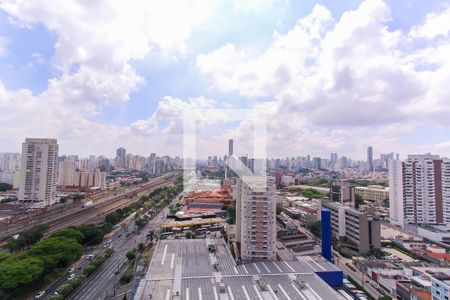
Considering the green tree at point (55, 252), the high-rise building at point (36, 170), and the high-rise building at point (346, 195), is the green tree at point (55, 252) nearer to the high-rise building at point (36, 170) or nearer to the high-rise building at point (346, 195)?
the high-rise building at point (36, 170)

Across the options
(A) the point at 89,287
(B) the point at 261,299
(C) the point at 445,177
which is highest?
(C) the point at 445,177

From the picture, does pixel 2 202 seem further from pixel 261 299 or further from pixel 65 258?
pixel 261 299

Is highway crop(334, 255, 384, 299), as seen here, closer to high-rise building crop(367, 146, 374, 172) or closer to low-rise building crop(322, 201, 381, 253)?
low-rise building crop(322, 201, 381, 253)

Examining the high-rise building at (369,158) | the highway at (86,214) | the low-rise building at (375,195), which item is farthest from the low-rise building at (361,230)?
the high-rise building at (369,158)

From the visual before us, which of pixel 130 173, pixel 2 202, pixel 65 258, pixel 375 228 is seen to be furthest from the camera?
pixel 130 173

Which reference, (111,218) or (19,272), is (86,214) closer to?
(111,218)

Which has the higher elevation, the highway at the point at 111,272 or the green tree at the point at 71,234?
the green tree at the point at 71,234

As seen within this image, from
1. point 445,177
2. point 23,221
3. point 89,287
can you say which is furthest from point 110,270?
point 445,177
